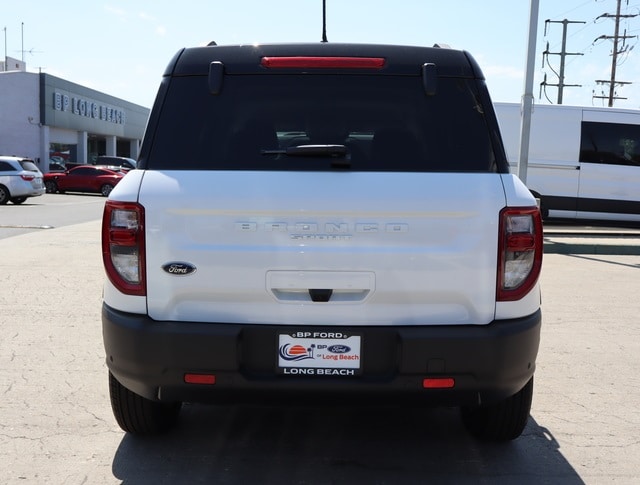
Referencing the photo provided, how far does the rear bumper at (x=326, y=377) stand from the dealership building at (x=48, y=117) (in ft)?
132

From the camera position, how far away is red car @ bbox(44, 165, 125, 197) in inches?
1192

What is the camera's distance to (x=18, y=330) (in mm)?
5871

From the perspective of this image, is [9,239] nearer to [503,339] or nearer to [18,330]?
[18,330]

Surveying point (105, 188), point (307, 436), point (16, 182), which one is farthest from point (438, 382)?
point (105, 188)

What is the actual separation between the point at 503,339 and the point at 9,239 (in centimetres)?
1165

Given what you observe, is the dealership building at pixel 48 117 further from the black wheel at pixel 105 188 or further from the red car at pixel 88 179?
the black wheel at pixel 105 188

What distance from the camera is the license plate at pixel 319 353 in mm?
2779

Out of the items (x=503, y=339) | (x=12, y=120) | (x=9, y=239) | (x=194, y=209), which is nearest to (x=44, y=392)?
(x=194, y=209)

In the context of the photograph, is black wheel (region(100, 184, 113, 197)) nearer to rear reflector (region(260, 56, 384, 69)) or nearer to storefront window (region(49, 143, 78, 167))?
storefront window (region(49, 143, 78, 167))

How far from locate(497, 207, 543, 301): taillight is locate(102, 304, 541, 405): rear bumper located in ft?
0.51

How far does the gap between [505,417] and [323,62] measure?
1935 millimetres

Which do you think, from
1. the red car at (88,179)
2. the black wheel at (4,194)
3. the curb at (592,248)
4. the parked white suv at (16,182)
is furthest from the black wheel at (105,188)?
the curb at (592,248)

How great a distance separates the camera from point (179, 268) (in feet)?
9.19

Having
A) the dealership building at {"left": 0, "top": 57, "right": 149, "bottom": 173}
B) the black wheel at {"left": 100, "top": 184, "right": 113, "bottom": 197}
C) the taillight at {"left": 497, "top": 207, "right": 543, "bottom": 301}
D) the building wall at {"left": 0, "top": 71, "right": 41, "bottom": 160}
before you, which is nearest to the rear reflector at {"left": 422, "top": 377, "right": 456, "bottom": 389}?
the taillight at {"left": 497, "top": 207, "right": 543, "bottom": 301}
